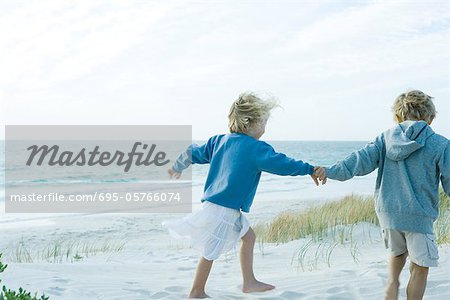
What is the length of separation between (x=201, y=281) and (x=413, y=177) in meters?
1.64

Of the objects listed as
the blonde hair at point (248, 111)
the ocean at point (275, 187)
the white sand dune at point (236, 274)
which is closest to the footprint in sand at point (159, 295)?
the white sand dune at point (236, 274)

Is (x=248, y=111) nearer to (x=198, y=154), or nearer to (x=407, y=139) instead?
(x=198, y=154)

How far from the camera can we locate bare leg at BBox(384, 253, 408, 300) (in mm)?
4109

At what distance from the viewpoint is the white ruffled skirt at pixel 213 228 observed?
14.6 ft

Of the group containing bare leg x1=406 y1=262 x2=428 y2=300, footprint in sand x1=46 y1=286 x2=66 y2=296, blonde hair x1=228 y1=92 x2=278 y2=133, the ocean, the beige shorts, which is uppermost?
blonde hair x1=228 y1=92 x2=278 y2=133

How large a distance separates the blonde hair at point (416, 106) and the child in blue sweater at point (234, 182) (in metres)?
0.78

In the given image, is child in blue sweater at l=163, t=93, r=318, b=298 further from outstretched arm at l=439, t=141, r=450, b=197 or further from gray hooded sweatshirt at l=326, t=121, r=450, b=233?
outstretched arm at l=439, t=141, r=450, b=197

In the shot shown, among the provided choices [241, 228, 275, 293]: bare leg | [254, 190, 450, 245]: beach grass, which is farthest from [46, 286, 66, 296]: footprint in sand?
[254, 190, 450, 245]: beach grass

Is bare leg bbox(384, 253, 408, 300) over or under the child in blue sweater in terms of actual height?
under

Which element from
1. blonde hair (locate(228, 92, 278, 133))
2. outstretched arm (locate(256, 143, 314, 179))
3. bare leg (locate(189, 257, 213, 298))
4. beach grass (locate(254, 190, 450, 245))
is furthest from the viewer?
beach grass (locate(254, 190, 450, 245))

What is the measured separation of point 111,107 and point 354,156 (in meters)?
32.9

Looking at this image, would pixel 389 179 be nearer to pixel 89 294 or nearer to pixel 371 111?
pixel 89 294

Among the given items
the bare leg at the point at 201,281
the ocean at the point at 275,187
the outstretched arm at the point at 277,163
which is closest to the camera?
the outstretched arm at the point at 277,163

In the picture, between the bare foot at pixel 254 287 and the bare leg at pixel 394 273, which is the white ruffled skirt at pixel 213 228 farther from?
the bare leg at pixel 394 273
